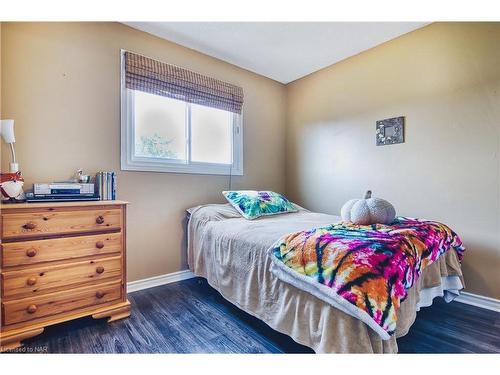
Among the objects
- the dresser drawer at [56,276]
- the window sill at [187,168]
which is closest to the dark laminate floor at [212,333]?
the dresser drawer at [56,276]

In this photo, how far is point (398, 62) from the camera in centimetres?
240

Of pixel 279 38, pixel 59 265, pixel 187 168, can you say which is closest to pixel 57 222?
pixel 59 265

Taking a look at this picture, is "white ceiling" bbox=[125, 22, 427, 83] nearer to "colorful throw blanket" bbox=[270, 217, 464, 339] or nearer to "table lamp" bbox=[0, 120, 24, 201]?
"table lamp" bbox=[0, 120, 24, 201]

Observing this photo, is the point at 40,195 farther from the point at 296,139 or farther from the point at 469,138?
the point at 469,138

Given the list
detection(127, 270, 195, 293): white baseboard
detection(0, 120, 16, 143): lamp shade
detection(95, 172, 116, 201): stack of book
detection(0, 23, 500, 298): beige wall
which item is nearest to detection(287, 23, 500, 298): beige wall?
detection(0, 23, 500, 298): beige wall

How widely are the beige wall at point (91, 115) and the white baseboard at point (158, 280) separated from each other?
1.9 inches

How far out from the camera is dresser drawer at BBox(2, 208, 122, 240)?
142 cm

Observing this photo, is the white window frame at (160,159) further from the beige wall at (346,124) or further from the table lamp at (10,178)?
the table lamp at (10,178)

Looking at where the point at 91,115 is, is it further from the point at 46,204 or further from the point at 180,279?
the point at 180,279

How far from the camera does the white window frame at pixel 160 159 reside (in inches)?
86.6

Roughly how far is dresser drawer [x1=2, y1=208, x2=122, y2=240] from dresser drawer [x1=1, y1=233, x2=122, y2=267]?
5 cm

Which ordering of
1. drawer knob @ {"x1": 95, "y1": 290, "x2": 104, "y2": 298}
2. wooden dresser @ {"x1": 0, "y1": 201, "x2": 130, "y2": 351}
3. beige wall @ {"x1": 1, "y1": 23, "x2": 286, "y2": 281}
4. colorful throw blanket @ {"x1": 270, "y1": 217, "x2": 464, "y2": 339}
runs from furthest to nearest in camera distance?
1. beige wall @ {"x1": 1, "y1": 23, "x2": 286, "y2": 281}
2. drawer knob @ {"x1": 95, "y1": 290, "x2": 104, "y2": 298}
3. wooden dresser @ {"x1": 0, "y1": 201, "x2": 130, "y2": 351}
4. colorful throw blanket @ {"x1": 270, "y1": 217, "x2": 464, "y2": 339}

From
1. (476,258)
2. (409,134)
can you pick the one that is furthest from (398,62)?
(476,258)

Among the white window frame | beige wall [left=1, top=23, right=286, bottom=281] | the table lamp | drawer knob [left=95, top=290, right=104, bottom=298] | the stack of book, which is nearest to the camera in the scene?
the table lamp
